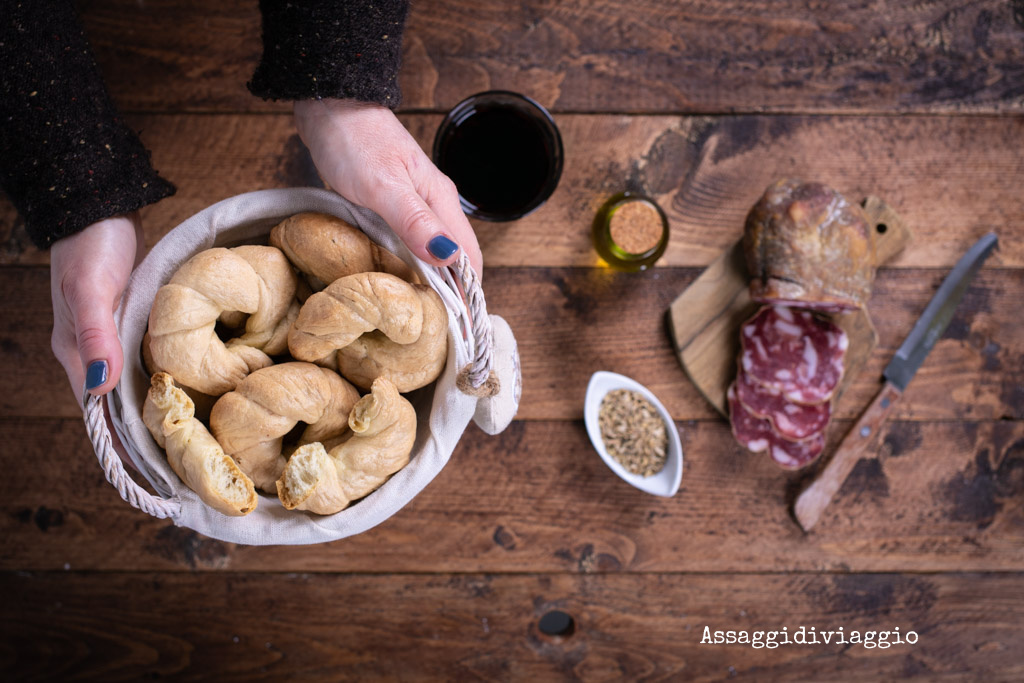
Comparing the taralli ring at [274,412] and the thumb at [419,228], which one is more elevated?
the thumb at [419,228]

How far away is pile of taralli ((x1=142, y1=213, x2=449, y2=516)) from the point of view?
697 millimetres

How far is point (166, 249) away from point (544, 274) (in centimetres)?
63

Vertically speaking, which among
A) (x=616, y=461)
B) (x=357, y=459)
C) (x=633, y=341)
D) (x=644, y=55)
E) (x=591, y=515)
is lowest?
(x=591, y=515)

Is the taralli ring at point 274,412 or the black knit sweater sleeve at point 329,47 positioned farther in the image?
the black knit sweater sleeve at point 329,47

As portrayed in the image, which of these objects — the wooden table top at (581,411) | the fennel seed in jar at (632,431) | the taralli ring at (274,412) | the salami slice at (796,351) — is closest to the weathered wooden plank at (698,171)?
the wooden table top at (581,411)

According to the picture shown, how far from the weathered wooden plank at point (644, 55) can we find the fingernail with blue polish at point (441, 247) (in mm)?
540

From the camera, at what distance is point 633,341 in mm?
1207

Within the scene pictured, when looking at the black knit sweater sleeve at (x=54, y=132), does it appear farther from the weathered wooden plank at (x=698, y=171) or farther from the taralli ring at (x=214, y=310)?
the weathered wooden plank at (x=698, y=171)

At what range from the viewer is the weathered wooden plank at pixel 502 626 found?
1.22 meters

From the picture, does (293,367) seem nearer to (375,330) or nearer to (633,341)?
(375,330)

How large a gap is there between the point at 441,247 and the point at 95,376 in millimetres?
388

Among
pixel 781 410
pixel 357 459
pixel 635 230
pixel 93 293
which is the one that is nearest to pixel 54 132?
pixel 93 293

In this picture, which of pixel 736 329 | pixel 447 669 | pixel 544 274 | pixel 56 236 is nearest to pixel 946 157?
pixel 736 329

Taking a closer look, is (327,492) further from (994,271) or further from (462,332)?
(994,271)
